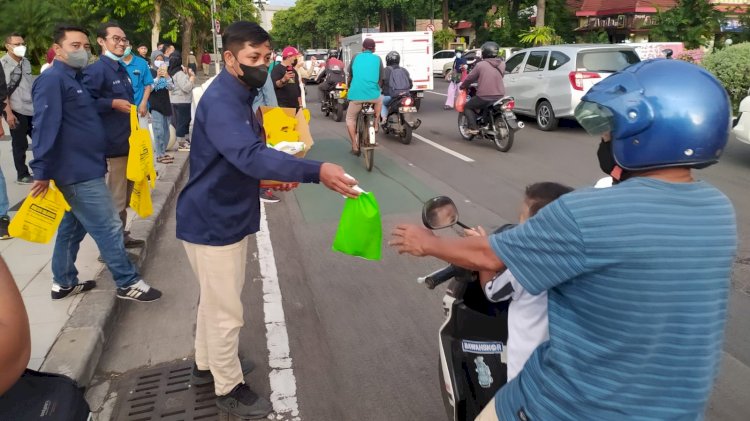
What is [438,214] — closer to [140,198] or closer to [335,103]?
[140,198]

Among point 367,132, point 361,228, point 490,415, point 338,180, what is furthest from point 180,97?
point 490,415

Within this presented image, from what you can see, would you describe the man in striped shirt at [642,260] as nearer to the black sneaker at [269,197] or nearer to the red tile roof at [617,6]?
the black sneaker at [269,197]

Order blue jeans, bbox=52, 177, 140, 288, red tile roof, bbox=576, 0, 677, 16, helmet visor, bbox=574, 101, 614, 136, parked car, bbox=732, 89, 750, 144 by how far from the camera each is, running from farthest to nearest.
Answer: red tile roof, bbox=576, 0, 677, 16, parked car, bbox=732, 89, 750, 144, blue jeans, bbox=52, 177, 140, 288, helmet visor, bbox=574, 101, 614, 136

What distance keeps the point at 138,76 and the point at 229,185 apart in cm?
529

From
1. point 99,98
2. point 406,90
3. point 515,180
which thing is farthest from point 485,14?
point 99,98

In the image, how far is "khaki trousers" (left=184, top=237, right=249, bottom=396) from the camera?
2916 millimetres

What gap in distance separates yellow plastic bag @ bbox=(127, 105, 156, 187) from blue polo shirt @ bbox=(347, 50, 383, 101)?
4910mm

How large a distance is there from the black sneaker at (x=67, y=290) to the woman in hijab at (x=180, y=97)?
5906 millimetres

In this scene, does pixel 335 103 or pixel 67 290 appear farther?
pixel 335 103

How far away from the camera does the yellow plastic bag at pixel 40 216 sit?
3.94m

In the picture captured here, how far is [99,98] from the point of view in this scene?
4711 millimetres

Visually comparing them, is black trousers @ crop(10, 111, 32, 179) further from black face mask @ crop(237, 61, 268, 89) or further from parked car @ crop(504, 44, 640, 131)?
parked car @ crop(504, 44, 640, 131)

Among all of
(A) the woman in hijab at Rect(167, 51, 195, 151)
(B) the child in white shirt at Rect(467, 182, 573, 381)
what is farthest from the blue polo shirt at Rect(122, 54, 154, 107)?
(B) the child in white shirt at Rect(467, 182, 573, 381)

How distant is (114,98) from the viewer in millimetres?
4828
